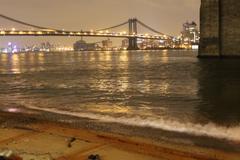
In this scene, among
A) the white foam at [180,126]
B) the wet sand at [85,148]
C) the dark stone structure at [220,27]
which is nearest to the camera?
the wet sand at [85,148]

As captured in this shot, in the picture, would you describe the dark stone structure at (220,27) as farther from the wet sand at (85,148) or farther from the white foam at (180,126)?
the wet sand at (85,148)

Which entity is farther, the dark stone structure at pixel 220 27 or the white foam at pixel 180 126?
the dark stone structure at pixel 220 27

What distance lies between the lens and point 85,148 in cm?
546

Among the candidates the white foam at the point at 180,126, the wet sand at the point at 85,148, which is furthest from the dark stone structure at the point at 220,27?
the wet sand at the point at 85,148

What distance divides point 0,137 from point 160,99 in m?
8.13

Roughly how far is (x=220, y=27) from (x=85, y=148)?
1606 inches

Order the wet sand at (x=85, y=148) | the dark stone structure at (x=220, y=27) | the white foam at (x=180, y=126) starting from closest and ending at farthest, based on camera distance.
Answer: the wet sand at (x=85, y=148) < the white foam at (x=180, y=126) < the dark stone structure at (x=220, y=27)

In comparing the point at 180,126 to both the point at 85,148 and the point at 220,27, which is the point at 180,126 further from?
the point at 220,27

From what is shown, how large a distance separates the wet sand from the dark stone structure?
38.6 m

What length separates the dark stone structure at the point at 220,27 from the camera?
43375mm

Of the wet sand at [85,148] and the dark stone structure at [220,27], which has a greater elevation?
the dark stone structure at [220,27]

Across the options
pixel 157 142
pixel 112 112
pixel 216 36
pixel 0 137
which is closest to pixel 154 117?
pixel 112 112

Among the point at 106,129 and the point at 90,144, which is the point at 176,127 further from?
the point at 90,144

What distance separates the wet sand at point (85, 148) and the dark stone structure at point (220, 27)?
3856 cm
